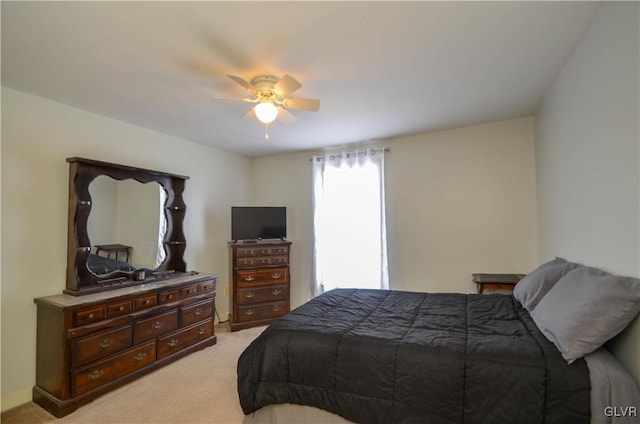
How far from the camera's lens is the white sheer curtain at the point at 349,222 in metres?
4.16

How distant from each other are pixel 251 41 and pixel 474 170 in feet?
9.65

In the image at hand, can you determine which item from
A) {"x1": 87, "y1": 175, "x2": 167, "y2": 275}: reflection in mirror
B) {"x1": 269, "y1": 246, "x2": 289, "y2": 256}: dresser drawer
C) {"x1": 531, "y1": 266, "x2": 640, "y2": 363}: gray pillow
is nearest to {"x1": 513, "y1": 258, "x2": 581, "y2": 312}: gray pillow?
{"x1": 531, "y1": 266, "x2": 640, "y2": 363}: gray pillow

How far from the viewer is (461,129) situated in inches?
147

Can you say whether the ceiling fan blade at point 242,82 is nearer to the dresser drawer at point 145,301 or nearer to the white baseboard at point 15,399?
the dresser drawer at point 145,301

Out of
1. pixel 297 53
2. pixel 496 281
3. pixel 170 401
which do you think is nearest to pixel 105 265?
pixel 170 401

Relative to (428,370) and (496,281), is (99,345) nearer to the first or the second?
(428,370)

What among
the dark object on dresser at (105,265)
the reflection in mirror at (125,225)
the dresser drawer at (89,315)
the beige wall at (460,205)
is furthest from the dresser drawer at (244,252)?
the beige wall at (460,205)

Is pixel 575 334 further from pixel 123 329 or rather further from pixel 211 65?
pixel 123 329

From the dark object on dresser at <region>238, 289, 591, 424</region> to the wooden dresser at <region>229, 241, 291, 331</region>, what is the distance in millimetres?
2020

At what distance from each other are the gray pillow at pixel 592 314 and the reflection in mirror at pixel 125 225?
3.55 metres

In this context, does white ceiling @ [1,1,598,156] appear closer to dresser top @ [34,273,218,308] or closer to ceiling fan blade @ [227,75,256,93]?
ceiling fan blade @ [227,75,256,93]

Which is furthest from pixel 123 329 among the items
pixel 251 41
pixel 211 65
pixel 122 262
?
pixel 251 41

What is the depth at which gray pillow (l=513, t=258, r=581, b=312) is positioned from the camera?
2.03 meters

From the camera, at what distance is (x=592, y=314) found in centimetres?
142
